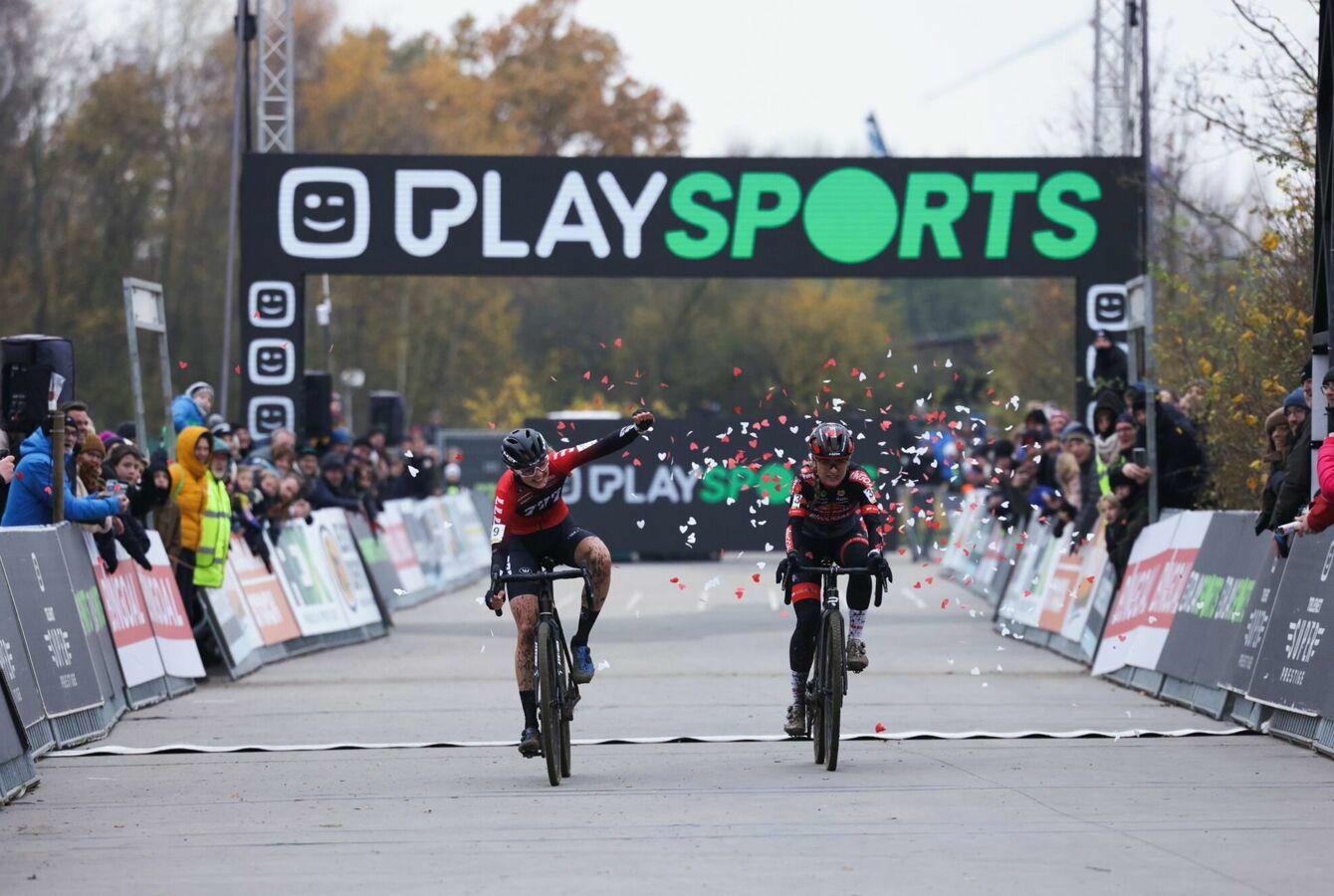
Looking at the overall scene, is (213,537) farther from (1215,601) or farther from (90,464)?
(1215,601)

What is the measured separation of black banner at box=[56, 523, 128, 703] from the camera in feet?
46.6

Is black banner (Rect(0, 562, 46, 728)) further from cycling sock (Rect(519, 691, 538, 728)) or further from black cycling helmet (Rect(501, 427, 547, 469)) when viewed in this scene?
black cycling helmet (Rect(501, 427, 547, 469))

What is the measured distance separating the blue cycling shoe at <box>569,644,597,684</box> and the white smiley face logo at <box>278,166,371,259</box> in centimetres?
1303

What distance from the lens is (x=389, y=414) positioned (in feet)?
118

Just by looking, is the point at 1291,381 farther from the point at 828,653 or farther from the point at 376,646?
the point at 376,646

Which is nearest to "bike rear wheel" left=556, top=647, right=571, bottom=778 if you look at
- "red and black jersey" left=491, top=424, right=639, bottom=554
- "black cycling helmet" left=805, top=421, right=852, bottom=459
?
"red and black jersey" left=491, top=424, right=639, bottom=554

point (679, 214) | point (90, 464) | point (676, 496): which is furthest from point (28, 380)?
point (676, 496)

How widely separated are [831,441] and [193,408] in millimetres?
8574

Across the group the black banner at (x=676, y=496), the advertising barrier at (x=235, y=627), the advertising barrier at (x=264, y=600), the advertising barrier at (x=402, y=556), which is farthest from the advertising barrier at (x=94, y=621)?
the black banner at (x=676, y=496)

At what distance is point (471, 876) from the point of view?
8.37 m

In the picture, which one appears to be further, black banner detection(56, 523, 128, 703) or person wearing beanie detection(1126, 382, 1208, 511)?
person wearing beanie detection(1126, 382, 1208, 511)

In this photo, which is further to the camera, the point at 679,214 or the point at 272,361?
the point at 272,361

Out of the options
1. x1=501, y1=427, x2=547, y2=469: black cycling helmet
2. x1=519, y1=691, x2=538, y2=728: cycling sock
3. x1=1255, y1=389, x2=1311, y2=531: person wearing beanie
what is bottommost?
x1=519, y1=691, x2=538, y2=728: cycling sock

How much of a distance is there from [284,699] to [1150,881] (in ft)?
31.6
